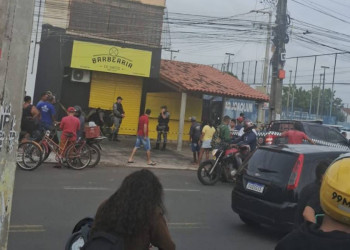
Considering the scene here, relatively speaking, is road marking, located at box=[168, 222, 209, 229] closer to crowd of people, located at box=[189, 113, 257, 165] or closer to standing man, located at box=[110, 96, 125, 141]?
crowd of people, located at box=[189, 113, 257, 165]

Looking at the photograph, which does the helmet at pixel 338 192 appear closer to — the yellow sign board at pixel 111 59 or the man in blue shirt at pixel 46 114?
the man in blue shirt at pixel 46 114

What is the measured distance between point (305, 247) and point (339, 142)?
13.7 meters

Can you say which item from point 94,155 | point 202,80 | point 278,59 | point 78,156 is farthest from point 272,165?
point 202,80

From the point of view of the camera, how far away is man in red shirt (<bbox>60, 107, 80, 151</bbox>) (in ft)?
40.6

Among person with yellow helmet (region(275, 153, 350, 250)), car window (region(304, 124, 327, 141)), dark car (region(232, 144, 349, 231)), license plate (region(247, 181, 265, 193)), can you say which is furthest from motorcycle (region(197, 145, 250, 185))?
person with yellow helmet (region(275, 153, 350, 250))

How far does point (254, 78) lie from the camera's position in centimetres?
4266

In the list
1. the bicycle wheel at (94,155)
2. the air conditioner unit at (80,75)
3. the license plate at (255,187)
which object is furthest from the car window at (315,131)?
the air conditioner unit at (80,75)

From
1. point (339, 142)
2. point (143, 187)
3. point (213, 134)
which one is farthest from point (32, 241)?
point (339, 142)

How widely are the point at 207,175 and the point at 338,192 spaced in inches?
400

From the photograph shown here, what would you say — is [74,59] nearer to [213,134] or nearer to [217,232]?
[213,134]

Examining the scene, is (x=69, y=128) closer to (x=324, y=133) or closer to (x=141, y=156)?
(x=141, y=156)

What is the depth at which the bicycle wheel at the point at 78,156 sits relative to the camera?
12.4 meters

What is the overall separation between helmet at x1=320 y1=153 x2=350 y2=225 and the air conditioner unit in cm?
1915

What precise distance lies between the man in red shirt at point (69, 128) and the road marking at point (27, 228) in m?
5.88
